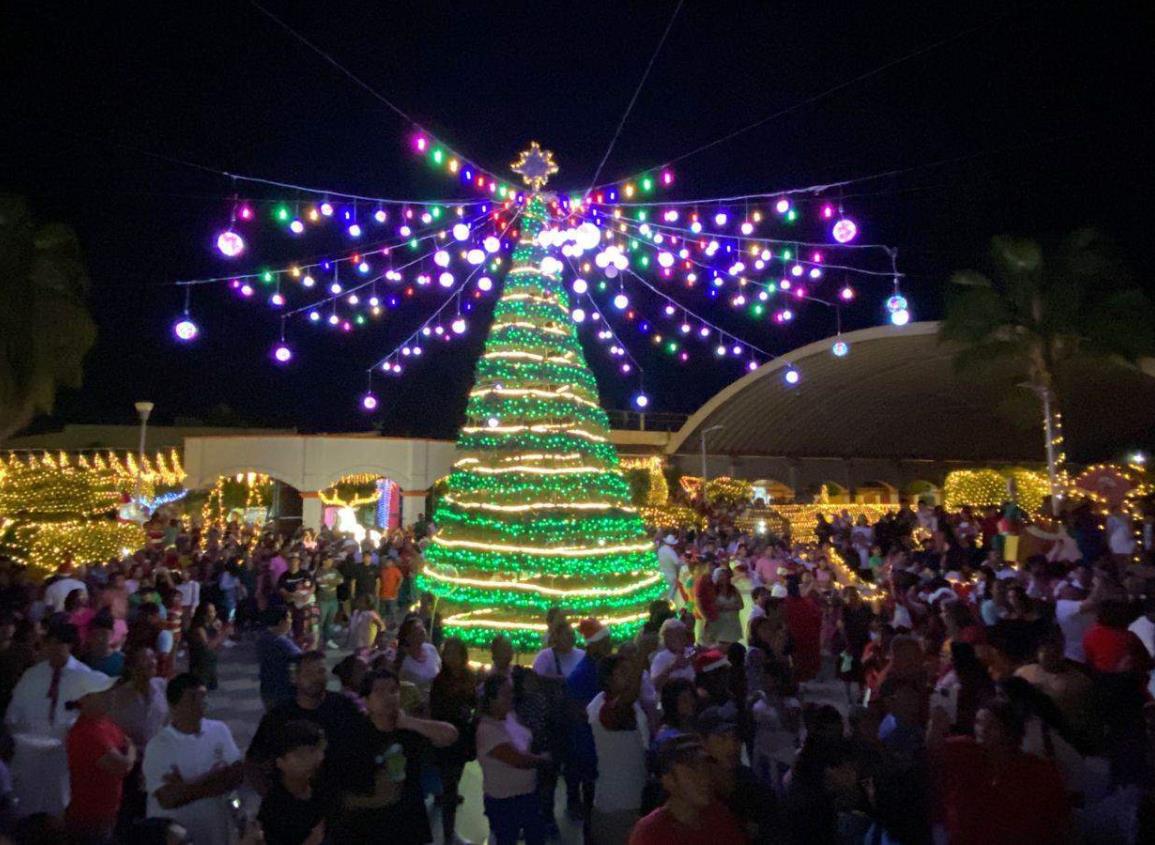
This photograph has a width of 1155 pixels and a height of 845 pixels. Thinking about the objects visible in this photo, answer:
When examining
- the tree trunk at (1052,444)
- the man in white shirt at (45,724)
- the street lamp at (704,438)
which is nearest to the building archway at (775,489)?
the street lamp at (704,438)

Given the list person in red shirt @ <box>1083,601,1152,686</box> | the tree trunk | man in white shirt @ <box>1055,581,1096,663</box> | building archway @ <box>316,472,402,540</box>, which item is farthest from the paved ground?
building archway @ <box>316,472,402,540</box>

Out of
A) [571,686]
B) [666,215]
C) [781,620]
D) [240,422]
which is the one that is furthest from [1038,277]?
[240,422]

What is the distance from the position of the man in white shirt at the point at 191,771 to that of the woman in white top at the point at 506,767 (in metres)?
1.30

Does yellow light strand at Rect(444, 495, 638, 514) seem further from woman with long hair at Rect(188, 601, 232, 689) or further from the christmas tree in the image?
woman with long hair at Rect(188, 601, 232, 689)

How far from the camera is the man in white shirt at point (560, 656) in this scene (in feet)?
21.5

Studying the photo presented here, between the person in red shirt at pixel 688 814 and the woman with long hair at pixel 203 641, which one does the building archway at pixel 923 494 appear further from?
the person in red shirt at pixel 688 814

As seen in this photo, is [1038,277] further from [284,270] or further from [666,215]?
[284,270]

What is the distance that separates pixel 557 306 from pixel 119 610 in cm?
652

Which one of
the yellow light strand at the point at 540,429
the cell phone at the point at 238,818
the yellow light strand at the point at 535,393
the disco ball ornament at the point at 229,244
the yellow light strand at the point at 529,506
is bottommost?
the cell phone at the point at 238,818

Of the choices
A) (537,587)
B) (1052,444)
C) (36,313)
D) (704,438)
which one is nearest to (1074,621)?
(537,587)

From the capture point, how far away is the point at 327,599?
12805 mm

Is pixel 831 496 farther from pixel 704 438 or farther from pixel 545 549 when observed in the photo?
pixel 545 549

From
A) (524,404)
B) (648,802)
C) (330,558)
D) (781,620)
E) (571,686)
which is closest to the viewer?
(648,802)

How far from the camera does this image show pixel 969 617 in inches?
257
